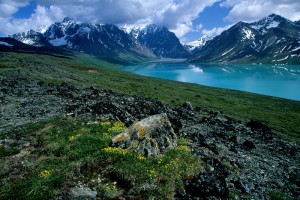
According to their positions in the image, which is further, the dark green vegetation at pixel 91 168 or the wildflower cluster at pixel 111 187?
the wildflower cluster at pixel 111 187

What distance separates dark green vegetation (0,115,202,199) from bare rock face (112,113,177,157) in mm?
771

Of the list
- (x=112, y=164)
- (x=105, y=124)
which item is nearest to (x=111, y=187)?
(x=112, y=164)

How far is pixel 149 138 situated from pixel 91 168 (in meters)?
4.94

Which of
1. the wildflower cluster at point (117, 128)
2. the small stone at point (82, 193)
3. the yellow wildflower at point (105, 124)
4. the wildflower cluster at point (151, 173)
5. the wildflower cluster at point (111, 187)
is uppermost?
the yellow wildflower at point (105, 124)

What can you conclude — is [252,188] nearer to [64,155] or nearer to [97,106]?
[64,155]

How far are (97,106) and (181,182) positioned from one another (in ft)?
58.6

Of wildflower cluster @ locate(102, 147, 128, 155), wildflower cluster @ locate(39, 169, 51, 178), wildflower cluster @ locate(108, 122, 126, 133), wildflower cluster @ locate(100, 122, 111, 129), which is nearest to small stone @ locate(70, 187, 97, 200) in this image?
wildflower cluster @ locate(39, 169, 51, 178)

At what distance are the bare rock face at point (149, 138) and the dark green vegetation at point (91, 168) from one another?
771 mm

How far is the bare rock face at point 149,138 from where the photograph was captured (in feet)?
66.2

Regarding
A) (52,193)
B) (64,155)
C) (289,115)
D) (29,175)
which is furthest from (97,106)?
(289,115)

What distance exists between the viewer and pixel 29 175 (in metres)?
17.6

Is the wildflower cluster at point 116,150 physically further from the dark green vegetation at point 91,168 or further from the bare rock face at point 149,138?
the bare rock face at point 149,138

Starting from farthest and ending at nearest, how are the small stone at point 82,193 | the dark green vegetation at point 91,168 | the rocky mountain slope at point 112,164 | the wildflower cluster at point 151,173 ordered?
the wildflower cluster at point 151,173
the rocky mountain slope at point 112,164
the dark green vegetation at point 91,168
the small stone at point 82,193

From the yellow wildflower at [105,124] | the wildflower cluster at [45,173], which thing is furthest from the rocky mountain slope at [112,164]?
the yellow wildflower at [105,124]
